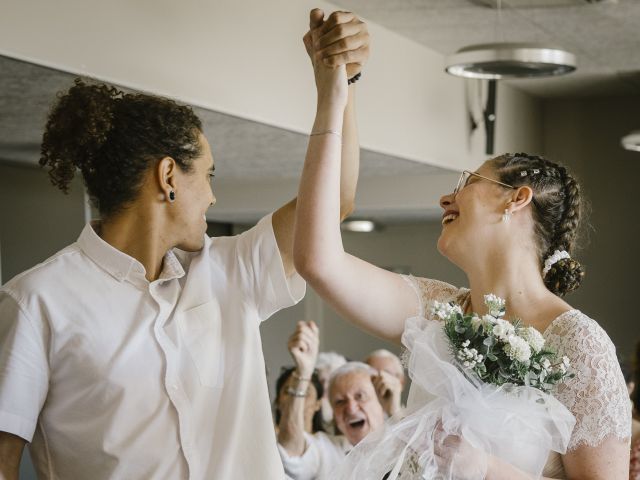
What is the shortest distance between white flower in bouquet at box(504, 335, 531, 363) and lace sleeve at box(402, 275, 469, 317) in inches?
15.2

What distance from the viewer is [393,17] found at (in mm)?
4953

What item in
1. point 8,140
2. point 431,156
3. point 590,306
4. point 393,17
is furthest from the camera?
point 590,306

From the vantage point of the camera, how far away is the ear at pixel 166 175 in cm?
186

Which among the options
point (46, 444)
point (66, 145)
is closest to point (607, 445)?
point (46, 444)

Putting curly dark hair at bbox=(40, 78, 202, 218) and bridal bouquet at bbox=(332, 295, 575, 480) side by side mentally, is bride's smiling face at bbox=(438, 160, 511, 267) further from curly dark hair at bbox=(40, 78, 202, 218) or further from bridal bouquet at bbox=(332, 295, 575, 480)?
curly dark hair at bbox=(40, 78, 202, 218)

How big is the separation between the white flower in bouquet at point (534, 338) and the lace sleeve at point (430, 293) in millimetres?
370

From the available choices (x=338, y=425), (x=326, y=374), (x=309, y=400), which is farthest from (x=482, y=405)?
(x=326, y=374)

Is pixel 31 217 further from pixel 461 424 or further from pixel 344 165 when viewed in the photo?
pixel 461 424

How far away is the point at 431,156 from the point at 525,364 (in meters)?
4.17

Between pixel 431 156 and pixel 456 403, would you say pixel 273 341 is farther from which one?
pixel 456 403

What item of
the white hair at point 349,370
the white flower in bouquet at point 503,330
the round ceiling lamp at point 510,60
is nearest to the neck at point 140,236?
the white flower in bouquet at point 503,330

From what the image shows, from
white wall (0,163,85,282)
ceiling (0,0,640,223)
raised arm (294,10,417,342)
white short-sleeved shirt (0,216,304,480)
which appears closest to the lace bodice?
raised arm (294,10,417,342)

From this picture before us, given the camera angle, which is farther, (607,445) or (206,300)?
(206,300)

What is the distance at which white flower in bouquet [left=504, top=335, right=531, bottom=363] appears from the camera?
165 centimetres
